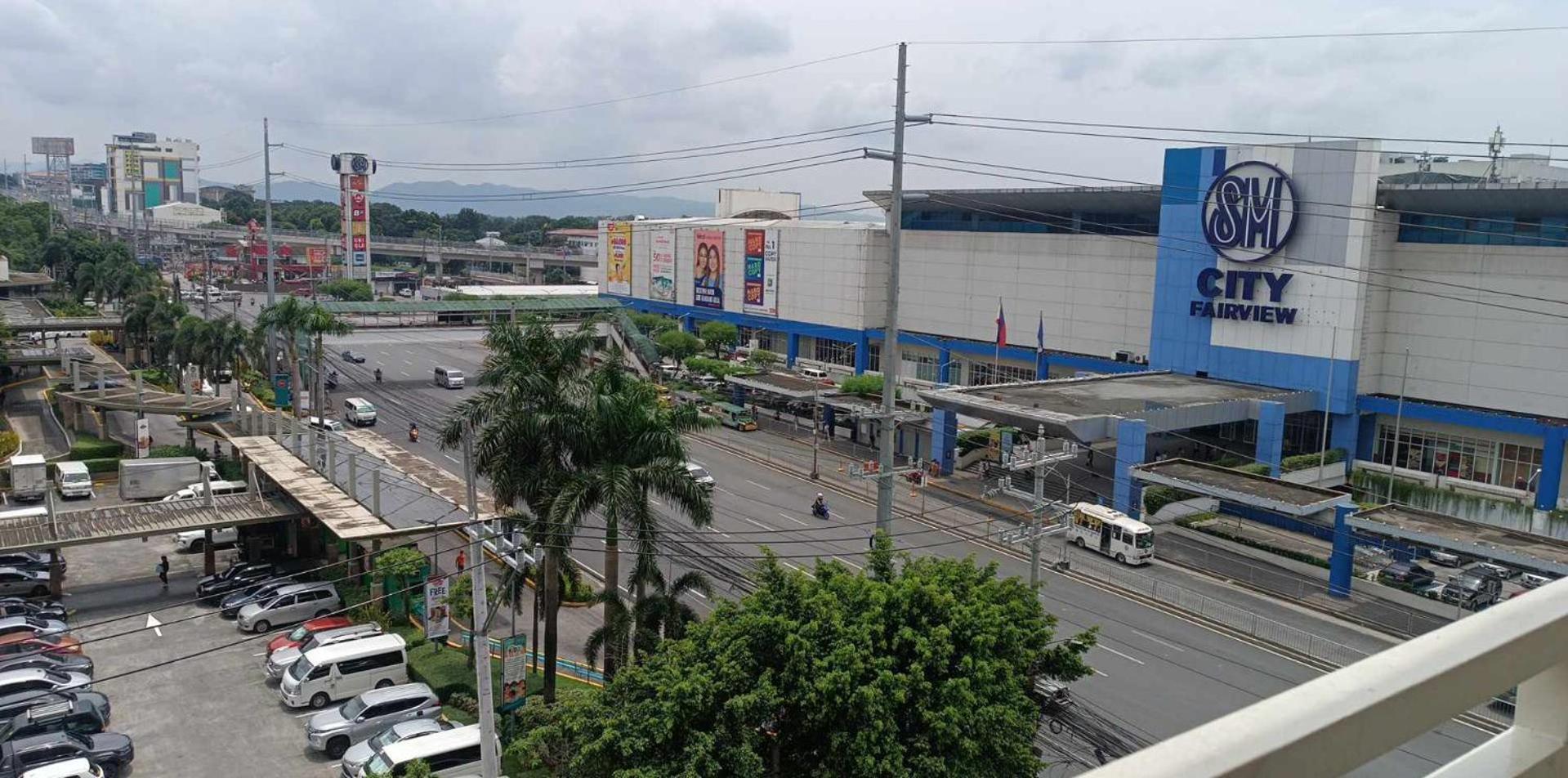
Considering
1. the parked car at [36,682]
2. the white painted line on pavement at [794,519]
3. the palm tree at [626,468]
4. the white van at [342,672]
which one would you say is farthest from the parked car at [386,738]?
the white painted line on pavement at [794,519]

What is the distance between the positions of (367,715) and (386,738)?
1.47 metres

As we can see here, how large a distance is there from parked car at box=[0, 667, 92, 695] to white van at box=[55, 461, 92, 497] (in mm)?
17782

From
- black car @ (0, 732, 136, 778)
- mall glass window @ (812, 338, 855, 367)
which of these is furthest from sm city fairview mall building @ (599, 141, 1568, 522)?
black car @ (0, 732, 136, 778)

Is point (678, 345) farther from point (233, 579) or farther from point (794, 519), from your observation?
Result: point (233, 579)

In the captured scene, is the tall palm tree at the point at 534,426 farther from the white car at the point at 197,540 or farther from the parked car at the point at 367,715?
the white car at the point at 197,540

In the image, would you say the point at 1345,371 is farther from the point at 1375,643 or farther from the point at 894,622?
the point at 894,622

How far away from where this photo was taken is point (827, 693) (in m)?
13.2

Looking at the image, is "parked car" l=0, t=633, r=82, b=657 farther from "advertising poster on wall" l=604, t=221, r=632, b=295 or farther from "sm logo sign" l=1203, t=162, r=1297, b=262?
"advertising poster on wall" l=604, t=221, r=632, b=295

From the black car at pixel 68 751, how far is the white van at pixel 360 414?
29.7 metres

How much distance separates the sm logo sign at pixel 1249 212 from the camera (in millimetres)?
39812

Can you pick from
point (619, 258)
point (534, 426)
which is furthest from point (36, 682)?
point (619, 258)

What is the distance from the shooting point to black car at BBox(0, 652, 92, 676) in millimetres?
22469

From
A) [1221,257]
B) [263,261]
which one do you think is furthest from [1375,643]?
[263,261]

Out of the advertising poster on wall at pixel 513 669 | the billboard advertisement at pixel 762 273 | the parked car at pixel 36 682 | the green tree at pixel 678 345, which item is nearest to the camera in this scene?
the advertising poster on wall at pixel 513 669
